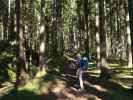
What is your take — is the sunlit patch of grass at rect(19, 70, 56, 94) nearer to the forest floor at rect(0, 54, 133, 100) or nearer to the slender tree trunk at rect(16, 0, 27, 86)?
the forest floor at rect(0, 54, 133, 100)

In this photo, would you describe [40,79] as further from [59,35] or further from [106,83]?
[59,35]

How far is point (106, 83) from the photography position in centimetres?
2469

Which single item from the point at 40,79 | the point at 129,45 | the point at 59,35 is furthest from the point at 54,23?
the point at 40,79

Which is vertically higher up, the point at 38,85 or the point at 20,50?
the point at 20,50

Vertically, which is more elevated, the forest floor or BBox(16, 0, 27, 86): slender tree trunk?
BBox(16, 0, 27, 86): slender tree trunk

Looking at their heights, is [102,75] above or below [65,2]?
below

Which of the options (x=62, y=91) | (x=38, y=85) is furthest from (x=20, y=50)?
(x=62, y=91)

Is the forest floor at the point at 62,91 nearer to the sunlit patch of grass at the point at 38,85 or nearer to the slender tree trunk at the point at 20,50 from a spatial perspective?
the sunlit patch of grass at the point at 38,85

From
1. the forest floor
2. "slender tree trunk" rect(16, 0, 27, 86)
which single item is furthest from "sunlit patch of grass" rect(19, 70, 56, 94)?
"slender tree trunk" rect(16, 0, 27, 86)

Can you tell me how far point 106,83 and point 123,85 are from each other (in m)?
1.30

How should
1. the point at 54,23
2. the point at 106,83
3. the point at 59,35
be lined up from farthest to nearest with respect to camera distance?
the point at 59,35 → the point at 54,23 → the point at 106,83

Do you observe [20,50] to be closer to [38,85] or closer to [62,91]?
[38,85]

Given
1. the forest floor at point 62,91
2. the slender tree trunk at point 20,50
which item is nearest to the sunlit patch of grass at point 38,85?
the forest floor at point 62,91

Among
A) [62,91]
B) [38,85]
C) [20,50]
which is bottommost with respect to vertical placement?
[62,91]
